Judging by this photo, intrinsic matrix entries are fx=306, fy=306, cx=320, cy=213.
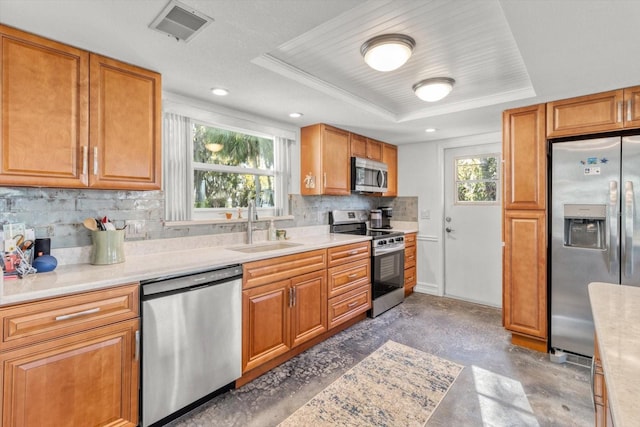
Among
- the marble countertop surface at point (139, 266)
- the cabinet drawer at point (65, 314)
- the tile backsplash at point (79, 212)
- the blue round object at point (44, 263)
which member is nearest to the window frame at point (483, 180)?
the marble countertop surface at point (139, 266)

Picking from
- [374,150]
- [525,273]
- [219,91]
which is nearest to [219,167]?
[219,91]

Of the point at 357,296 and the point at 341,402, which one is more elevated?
the point at 357,296

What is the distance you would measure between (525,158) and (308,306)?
231cm

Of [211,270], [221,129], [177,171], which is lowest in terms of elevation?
[211,270]

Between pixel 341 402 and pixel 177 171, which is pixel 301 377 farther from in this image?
pixel 177 171

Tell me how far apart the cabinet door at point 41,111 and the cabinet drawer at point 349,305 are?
221 cm

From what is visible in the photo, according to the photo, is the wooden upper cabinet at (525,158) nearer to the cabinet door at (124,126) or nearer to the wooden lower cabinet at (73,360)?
the cabinet door at (124,126)

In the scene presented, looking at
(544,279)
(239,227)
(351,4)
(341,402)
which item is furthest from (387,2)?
(544,279)

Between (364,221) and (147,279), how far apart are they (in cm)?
318

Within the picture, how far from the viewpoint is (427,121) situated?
129 inches

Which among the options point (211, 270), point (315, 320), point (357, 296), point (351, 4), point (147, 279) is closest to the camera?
point (351, 4)

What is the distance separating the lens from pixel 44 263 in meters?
1.68

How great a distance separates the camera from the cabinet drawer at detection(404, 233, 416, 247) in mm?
4191

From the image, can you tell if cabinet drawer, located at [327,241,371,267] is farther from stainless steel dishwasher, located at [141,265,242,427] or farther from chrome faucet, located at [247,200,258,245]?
stainless steel dishwasher, located at [141,265,242,427]
